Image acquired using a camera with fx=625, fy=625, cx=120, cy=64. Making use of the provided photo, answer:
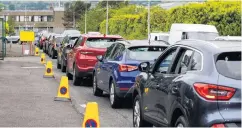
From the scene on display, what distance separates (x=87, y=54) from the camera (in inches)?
724

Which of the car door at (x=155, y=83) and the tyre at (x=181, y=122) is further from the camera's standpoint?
the car door at (x=155, y=83)

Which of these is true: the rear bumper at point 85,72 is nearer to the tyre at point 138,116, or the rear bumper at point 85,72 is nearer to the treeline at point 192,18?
the tyre at point 138,116

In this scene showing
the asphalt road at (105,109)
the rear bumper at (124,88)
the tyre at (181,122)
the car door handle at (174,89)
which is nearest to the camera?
the tyre at (181,122)

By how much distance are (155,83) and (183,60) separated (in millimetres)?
828

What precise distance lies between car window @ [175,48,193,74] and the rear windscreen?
636mm

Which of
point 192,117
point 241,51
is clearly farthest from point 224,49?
point 192,117

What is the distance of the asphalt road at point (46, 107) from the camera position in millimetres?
11104

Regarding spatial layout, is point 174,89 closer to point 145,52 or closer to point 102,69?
point 145,52

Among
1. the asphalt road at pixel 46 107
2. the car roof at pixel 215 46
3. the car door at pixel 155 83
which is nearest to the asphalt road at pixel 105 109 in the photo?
the asphalt road at pixel 46 107

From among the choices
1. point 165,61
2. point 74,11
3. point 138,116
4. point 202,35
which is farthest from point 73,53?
point 74,11

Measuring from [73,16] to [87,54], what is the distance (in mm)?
110363

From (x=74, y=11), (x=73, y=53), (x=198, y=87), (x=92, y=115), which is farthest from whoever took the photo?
(x=74, y=11)

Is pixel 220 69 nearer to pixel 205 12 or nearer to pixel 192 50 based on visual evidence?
pixel 192 50

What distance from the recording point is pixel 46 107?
13.2 meters
